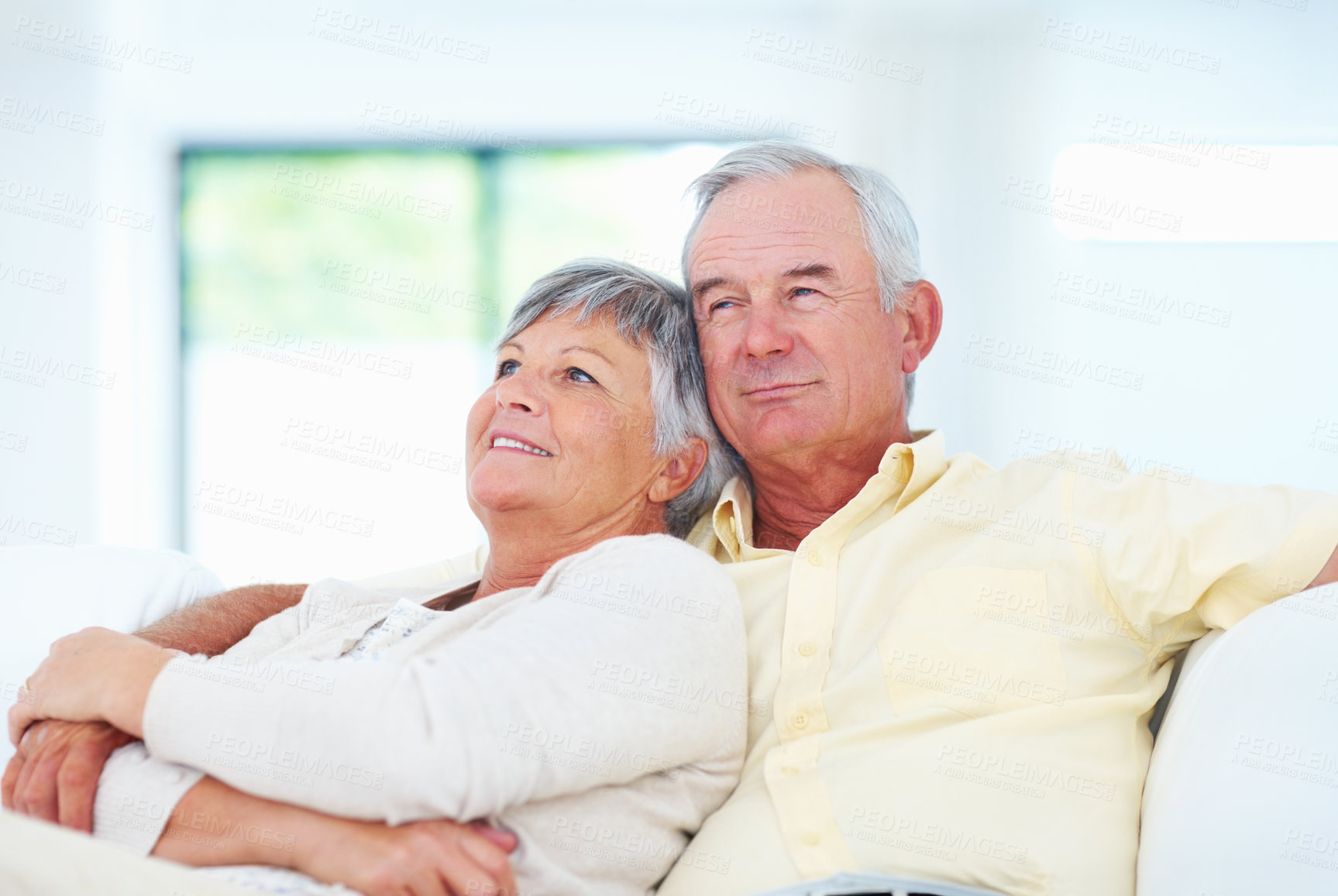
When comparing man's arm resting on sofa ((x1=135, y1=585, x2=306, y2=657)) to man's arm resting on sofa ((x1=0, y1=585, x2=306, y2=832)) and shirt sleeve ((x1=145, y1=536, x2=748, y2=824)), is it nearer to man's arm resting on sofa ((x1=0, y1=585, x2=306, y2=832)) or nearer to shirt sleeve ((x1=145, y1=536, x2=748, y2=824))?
man's arm resting on sofa ((x1=0, y1=585, x2=306, y2=832))

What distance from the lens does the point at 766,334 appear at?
165 centimetres

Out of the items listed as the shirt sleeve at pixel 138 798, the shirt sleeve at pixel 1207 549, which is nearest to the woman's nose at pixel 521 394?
the shirt sleeve at pixel 138 798

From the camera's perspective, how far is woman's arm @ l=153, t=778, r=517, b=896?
1.02 meters

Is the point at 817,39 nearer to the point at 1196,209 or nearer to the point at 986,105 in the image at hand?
the point at 986,105

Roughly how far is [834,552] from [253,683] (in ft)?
2.65

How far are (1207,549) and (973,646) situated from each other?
1.02 ft

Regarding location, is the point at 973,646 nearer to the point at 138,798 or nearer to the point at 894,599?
the point at 894,599

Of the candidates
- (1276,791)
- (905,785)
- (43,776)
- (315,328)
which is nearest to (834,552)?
(905,785)

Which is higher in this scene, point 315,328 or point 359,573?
point 315,328

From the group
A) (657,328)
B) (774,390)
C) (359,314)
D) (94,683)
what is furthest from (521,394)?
(359,314)

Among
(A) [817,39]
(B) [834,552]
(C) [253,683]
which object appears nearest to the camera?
(C) [253,683]

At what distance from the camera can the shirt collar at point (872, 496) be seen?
5.13 ft

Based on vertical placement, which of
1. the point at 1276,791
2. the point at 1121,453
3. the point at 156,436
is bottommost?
the point at 156,436

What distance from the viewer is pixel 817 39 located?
4.43 m
